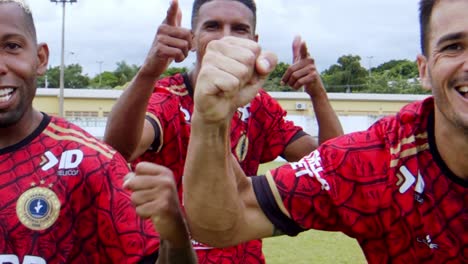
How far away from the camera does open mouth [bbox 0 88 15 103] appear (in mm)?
2676

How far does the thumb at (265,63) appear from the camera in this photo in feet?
6.57

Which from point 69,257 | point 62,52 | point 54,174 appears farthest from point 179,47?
point 62,52

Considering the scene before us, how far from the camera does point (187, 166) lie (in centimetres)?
232

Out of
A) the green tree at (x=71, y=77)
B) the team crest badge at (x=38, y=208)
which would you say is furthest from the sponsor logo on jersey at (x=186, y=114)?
the green tree at (x=71, y=77)

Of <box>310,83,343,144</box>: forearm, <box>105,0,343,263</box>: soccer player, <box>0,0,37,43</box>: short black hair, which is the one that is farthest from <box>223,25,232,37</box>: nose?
<box>0,0,37,43</box>: short black hair

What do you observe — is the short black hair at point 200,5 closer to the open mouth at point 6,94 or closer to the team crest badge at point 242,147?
the team crest badge at point 242,147

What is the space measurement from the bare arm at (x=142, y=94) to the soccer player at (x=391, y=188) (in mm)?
881

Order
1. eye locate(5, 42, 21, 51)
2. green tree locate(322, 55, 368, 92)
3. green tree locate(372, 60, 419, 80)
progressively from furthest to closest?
green tree locate(322, 55, 368, 92) → green tree locate(372, 60, 419, 80) → eye locate(5, 42, 21, 51)

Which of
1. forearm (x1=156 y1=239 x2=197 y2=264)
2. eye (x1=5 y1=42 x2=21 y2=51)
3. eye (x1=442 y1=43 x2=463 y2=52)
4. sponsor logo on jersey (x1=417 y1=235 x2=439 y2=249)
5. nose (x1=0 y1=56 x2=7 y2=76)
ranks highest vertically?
eye (x1=442 y1=43 x2=463 y2=52)

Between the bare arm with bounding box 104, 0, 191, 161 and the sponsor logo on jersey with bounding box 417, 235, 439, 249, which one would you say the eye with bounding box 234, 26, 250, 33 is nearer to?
the bare arm with bounding box 104, 0, 191, 161

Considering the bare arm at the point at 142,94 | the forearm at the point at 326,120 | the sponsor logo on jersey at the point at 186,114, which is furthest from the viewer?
the forearm at the point at 326,120

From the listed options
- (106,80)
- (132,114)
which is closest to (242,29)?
(132,114)

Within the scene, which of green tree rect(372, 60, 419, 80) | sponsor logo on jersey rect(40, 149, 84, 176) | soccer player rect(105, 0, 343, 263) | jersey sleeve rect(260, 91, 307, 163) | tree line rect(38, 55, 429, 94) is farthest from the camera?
green tree rect(372, 60, 419, 80)

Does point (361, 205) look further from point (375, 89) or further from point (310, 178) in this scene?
point (375, 89)
